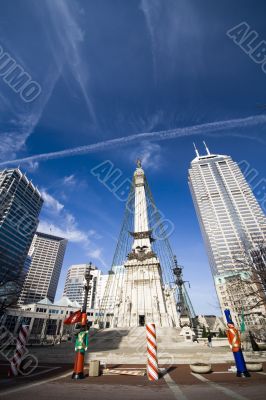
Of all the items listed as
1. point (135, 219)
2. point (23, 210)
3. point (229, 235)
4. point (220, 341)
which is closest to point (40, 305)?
point (23, 210)

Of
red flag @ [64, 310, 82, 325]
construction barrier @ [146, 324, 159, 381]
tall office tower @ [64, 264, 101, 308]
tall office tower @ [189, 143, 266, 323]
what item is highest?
tall office tower @ [189, 143, 266, 323]

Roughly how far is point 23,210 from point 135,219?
7824 cm

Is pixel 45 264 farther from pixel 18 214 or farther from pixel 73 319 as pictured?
pixel 73 319

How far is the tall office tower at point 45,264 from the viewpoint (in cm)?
14951

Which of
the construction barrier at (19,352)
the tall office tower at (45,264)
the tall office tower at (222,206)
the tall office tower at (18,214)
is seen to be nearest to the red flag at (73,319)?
the construction barrier at (19,352)

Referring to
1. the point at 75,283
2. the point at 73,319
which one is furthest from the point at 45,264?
the point at 73,319

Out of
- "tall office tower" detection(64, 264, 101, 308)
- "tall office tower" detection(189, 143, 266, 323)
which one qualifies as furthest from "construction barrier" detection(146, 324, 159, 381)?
"tall office tower" detection(64, 264, 101, 308)

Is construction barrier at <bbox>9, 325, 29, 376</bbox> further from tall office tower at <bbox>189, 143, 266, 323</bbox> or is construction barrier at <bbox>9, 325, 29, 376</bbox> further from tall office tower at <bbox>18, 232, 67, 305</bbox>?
tall office tower at <bbox>18, 232, 67, 305</bbox>

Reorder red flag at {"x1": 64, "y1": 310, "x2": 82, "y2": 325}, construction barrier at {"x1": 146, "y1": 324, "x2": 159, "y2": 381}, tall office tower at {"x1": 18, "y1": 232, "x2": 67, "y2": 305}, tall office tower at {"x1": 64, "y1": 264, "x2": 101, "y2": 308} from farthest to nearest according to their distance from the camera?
tall office tower at {"x1": 18, "y1": 232, "x2": 67, "y2": 305} < tall office tower at {"x1": 64, "y1": 264, "x2": 101, "y2": 308} < red flag at {"x1": 64, "y1": 310, "x2": 82, "y2": 325} < construction barrier at {"x1": 146, "y1": 324, "x2": 159, "y2": 381}

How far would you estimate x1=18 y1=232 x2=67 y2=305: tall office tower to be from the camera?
14951cm

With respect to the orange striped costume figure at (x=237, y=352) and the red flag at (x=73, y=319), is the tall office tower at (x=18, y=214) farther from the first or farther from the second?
the orange striped costume figure at (x=237, y=352)

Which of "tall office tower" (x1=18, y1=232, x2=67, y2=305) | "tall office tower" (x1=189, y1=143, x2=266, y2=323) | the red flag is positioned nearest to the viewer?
the red flag

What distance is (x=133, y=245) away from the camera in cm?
3684

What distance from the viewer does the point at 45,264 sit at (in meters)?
162
